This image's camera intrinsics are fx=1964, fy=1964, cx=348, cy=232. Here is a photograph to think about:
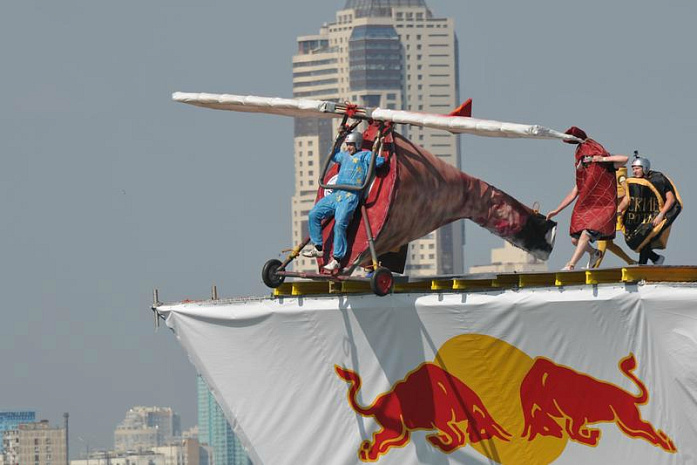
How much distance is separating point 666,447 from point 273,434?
9.24 meters

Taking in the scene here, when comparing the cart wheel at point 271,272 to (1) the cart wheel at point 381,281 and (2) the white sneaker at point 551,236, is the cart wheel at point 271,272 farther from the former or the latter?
(2) the white sneaker at point 551,236

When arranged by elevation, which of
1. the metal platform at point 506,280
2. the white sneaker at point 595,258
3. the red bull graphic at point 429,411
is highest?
the white sneaker at point 595,258

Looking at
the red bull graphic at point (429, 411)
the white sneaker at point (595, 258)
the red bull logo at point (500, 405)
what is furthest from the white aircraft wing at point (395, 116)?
the red bull graphic at point (429, 411)

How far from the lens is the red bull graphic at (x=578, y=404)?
33.1m

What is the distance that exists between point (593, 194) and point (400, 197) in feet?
11.0

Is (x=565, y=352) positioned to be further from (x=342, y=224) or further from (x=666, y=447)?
(x=342, y=224)

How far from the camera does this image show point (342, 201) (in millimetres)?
33781

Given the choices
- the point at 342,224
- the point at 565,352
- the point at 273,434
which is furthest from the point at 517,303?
the point at 273,434

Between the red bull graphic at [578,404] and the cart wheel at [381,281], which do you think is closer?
the cart wheel at [381,281]

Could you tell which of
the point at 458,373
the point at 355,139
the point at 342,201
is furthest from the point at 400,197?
the point at 458,373

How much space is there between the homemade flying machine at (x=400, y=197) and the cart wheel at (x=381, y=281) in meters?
0.02

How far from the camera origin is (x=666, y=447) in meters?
32.9

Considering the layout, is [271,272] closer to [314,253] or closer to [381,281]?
[314,253]

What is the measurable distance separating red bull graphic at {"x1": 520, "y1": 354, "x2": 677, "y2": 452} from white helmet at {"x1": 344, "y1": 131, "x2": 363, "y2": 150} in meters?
4.88
